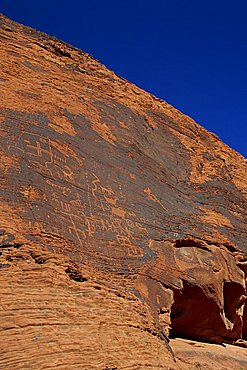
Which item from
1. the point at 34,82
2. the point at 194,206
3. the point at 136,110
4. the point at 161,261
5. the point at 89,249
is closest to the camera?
the point at 89,249

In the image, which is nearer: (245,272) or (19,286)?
(19,286)

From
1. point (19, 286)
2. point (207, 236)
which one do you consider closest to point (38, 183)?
point (19, 286)

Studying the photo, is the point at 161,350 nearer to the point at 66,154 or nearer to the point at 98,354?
the point at 98,354

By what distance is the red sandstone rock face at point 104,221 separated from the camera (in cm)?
679

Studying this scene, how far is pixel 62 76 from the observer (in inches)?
486

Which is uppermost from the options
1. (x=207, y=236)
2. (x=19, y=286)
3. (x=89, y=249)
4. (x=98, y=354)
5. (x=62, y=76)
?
(x=62, y=76)

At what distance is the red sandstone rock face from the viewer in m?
6.79

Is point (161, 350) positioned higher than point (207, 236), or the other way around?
point (207, 236)

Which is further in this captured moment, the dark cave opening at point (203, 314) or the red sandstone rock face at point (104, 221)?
the dark cave opening at point (203, 314)

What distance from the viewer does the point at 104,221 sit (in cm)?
925

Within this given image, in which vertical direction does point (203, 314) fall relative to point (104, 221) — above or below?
below

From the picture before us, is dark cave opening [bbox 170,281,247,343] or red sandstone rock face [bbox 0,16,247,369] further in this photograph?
dark cave opening [bbox 170,281,247,343]

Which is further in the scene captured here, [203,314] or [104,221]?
[203,314]

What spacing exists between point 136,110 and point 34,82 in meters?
3.32
